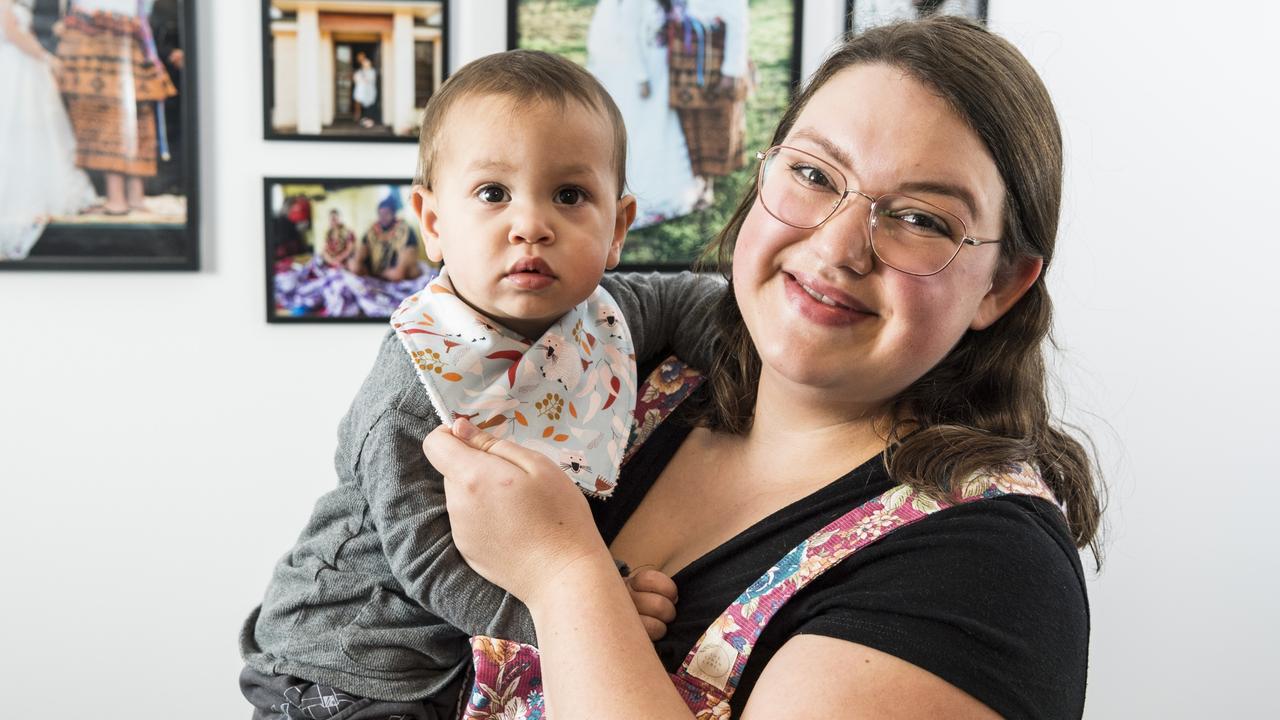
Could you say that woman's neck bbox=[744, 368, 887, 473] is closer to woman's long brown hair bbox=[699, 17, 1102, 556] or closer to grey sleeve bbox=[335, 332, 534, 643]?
woman's long brown hair bbox=[699, 17, 1102, 556]

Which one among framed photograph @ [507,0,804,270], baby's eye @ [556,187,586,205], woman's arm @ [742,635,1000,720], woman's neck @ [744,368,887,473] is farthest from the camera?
framed photograph @ [507,0,804,270]

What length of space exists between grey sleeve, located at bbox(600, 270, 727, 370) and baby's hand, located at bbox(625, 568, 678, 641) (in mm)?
429

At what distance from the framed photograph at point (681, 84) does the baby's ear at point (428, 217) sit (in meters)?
1.47

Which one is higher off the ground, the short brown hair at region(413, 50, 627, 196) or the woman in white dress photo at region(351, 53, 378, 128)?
the woman in white dress photo at region(351, 53, 378, 128)

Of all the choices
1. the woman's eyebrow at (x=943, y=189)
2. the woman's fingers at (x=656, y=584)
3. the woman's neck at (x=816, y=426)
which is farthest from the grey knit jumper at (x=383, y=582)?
the woman's eyebrow at (x=943, y=189)

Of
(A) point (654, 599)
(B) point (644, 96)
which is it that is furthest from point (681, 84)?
(A) point (654, 599)

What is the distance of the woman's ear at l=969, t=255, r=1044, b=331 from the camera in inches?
48.6

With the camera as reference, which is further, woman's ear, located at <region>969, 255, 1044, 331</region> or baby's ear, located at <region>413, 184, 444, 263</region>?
baby's ear, located at <region>413, 184, 444, 263</region>

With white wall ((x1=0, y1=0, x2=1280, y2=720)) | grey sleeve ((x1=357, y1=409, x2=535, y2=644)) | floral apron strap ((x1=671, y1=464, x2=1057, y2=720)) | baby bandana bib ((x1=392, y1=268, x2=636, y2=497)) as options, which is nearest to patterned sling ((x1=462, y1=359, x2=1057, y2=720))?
floral apron strap ((x1=671, y1=464, x2=1057, y2=720))

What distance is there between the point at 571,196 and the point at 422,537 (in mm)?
483

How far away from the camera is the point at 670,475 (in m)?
1.41

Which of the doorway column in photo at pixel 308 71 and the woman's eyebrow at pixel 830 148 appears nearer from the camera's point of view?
the woman's eyebrow at pixel 830 148

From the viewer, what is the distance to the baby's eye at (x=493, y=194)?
4.43ft

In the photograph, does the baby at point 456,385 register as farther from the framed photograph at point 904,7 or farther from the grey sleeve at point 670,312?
the framed photograph at point 904,7
